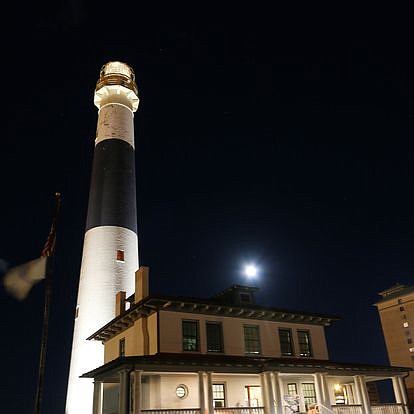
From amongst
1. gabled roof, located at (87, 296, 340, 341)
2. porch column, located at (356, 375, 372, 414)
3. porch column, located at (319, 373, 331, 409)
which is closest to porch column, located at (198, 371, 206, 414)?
gabled roof, located at (87, 296, 340, 341)

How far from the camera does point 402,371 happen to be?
28406 millimetres

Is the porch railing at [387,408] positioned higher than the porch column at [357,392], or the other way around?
the porch column at [357,392]

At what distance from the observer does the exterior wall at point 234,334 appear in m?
24.4

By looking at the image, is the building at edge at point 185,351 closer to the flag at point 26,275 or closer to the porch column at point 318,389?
the porch column at point 318,389

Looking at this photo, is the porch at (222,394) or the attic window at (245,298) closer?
the porch at (222,394)

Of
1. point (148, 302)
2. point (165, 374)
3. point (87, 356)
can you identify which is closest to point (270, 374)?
point (165, 374)

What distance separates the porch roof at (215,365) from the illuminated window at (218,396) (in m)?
1.71

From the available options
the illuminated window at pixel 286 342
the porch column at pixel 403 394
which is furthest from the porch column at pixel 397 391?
the illuminated window at pixel 286 342

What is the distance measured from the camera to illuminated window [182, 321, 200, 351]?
24.9 meters

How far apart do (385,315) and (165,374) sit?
61.9m

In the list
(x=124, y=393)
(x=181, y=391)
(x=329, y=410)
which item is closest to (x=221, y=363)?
(x=181, y=391)

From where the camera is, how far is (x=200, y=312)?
2580 centimetres

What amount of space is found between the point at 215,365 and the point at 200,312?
13.8 feet

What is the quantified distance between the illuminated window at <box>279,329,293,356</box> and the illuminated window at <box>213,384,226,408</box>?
4990mm
